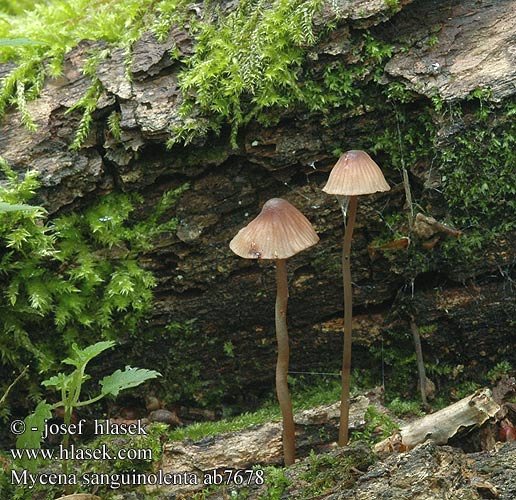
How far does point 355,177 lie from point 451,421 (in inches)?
41.4

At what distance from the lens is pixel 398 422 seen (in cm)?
290

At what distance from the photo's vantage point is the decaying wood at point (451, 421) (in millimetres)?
2635

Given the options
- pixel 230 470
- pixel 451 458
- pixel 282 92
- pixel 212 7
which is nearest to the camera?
pixel 451 458

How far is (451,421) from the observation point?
2662 mm

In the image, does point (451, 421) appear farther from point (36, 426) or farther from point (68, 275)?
point (68, 275)

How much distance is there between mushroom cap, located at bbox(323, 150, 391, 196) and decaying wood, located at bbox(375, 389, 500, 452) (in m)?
0.93

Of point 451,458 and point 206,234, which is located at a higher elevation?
point 206,234

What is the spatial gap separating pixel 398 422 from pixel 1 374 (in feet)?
6.08

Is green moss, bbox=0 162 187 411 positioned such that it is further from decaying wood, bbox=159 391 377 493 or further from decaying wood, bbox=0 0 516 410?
decaying wood, bbox=159 391 377 493

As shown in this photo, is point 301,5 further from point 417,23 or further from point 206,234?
point 206,234

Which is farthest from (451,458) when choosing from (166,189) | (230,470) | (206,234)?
(166,189)

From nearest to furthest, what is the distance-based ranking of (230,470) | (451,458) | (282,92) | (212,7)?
(451,458), (230,470), (282,92), (212,7)

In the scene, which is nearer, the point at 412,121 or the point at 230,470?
the point at 230,470
